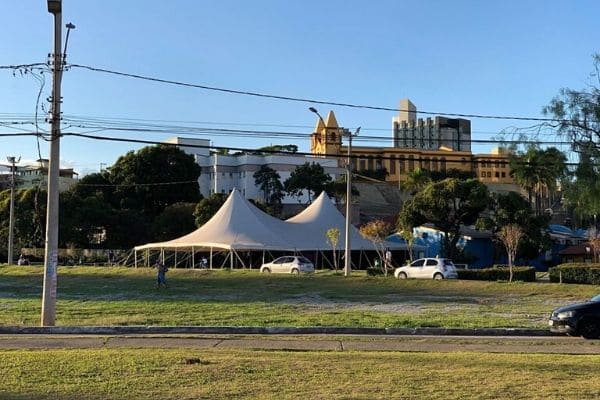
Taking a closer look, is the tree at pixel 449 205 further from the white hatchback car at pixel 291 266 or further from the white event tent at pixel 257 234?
the white hatchback car at pixel 291 266

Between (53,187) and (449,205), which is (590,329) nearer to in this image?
(53,187)

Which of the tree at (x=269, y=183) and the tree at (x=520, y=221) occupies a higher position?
the tree at (x=269, y=183)

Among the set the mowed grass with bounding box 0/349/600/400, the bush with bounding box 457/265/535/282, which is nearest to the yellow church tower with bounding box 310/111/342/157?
the bush with bounding box 457/265/535/282

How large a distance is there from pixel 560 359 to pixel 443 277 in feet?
87.2

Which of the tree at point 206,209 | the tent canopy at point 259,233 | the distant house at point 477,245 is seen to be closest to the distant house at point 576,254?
the distant house at point 477,245

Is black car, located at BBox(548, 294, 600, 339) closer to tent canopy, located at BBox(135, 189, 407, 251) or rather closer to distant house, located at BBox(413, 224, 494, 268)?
tent canopy, located at BBox(135, 189, 407, 251)

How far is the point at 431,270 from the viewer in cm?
3797

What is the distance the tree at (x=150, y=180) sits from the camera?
274ft

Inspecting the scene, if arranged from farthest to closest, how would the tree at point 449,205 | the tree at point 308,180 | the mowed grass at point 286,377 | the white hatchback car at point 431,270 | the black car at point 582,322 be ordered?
the tree at point 308,180
the tree at point 449,205
the white hatchback car at point 431,270
the black car at point 582,322
the mowed grass at point 286,377

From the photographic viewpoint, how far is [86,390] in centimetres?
750

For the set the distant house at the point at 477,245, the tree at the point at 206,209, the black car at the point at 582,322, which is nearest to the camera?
the black car at the point at 582,322

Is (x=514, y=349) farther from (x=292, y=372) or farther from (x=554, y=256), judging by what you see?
(x=554, y=256)

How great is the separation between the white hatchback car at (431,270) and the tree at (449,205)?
36.2 ft

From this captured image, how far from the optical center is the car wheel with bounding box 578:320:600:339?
16.6m
